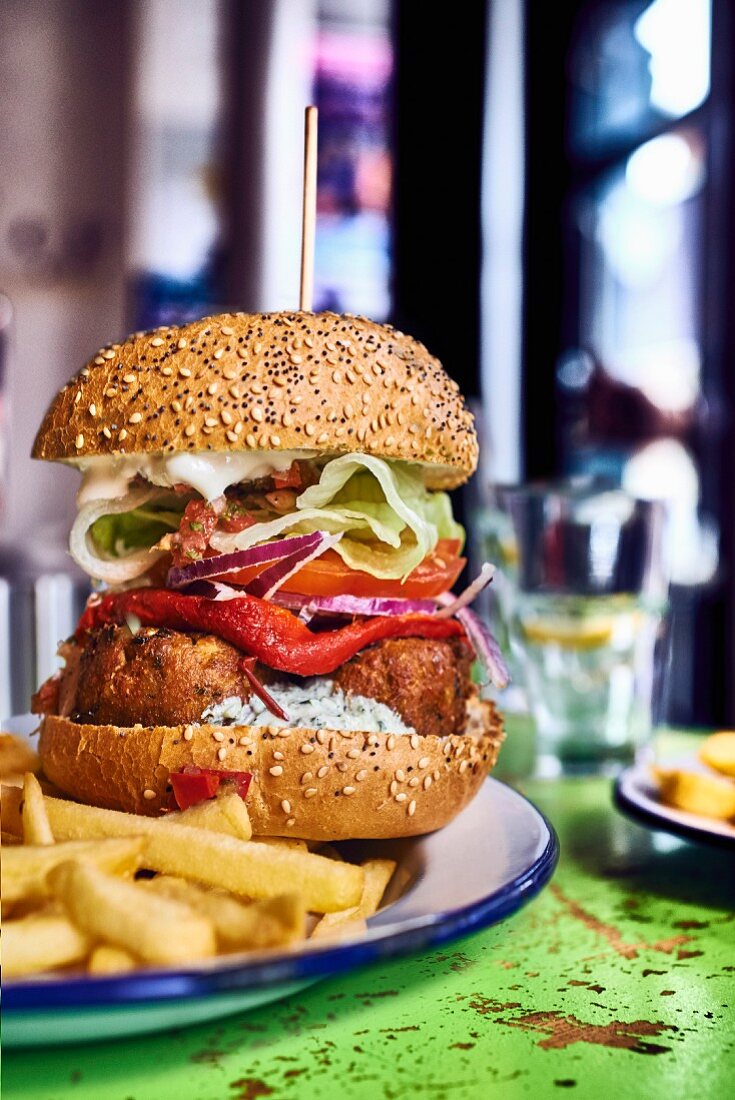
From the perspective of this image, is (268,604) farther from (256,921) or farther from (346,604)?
(256,921)

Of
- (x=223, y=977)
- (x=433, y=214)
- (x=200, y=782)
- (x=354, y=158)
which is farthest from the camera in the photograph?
(x=433, y=214)

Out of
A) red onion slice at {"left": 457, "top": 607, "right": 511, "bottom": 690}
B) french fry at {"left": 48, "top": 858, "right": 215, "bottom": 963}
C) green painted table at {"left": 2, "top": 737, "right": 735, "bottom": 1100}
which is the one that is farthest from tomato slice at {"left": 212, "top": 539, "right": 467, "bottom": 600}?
french fry at {"left": 48, "top": 858, "right": 215, "bottom": 963}

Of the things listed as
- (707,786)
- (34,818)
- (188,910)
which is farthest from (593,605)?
(188,910)

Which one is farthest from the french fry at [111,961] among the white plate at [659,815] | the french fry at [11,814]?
the white plate at [659,815]

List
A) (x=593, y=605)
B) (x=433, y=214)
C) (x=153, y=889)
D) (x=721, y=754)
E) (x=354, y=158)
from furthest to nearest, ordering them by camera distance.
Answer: (x=433, y=214) → (x=354, y=158) → (x=593, y=605) → (x=721, y=754) → (x=153, y=889)

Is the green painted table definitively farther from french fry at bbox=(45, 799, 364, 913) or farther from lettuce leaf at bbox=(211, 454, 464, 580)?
lettuce leaf at bbox=(211, 454, 464, 580)

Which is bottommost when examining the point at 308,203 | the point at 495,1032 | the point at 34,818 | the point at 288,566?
the point at 495,1032
